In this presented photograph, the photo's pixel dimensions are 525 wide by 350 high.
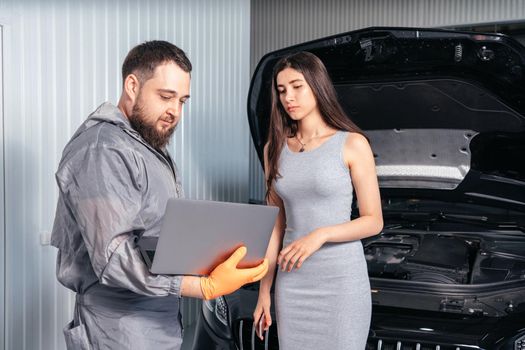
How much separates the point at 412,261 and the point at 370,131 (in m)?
0.69

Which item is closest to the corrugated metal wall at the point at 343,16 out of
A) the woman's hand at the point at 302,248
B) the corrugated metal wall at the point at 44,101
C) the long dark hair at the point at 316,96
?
the corrugated metal wall at the point at 44,101

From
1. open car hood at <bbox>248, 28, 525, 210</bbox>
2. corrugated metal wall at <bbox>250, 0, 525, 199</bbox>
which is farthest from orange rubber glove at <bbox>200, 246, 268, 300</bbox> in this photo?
corrugated metal wall at <bbox>250, 0, 525, 199</bbox>

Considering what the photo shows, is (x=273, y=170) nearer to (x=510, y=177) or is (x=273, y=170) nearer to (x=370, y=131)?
(x=370, y=131)

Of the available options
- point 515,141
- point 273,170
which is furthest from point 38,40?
point 515,141

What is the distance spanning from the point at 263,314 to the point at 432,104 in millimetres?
1253

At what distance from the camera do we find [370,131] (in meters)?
2.65

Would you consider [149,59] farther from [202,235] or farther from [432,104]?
[432,104]

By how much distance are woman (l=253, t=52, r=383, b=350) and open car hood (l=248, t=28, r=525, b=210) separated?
0.46m

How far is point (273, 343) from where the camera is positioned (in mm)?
1788

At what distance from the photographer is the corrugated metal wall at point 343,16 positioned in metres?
5.54

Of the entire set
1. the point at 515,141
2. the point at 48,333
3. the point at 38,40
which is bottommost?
the point at 48,333

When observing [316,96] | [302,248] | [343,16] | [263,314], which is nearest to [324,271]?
[302,248]

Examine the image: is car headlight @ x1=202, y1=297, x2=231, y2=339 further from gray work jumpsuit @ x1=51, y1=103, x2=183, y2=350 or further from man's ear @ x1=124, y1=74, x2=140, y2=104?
man's ear @ x1=124, y1=74, x2=140, y2=104

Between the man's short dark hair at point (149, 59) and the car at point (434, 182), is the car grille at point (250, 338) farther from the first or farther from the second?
the man's short dark hair at point (149, 59)
